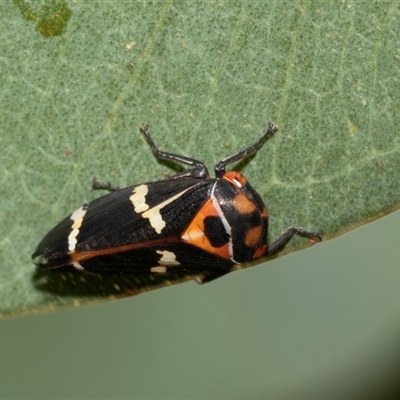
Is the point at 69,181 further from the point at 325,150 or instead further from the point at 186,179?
the point at 325,150

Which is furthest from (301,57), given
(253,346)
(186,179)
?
(253,346)

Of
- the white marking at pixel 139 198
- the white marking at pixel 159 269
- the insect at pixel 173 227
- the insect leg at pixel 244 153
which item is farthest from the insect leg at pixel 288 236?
the white marking at pixel 139 198

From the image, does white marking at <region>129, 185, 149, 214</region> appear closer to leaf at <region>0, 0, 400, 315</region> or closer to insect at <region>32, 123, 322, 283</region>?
insect at <region>32, 123, 322, 283</region>

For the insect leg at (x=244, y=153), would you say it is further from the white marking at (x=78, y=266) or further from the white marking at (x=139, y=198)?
the white marking at (x=78, y=266)

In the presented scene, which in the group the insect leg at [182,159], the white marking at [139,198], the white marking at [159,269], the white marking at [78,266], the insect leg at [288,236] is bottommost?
the white marking at [159,269]

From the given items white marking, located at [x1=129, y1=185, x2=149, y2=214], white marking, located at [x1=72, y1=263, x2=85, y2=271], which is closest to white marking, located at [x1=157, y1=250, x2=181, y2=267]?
white marking, located at [x1=129, y1=185, x2=149, y2=214]
